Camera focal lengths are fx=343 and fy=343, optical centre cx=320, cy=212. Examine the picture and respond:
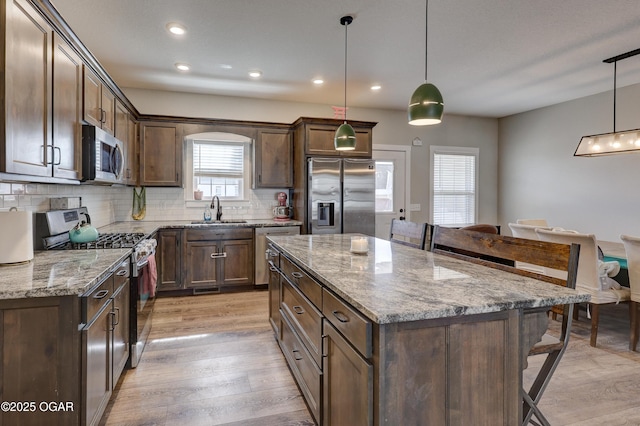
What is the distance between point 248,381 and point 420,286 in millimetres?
1566

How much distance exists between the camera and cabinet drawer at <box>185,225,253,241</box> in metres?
4.35

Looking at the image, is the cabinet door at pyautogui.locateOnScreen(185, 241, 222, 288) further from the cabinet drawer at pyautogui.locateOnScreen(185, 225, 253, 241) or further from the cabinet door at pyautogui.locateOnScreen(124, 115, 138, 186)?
the cabinet door at pyautogui.locateOnScreen(124, 115, 138, 186)

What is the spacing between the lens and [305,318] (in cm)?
195

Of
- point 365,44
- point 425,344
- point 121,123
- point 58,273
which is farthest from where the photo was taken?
point 121,123

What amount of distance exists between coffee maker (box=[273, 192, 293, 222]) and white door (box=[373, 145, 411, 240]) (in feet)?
5.07

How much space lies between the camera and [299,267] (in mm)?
2078

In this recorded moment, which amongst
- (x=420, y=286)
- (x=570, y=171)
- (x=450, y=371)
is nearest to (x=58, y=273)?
(x=420, y=286)

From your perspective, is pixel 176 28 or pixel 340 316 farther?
pixel 176 28

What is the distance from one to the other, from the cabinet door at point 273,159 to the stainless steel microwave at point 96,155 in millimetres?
2117

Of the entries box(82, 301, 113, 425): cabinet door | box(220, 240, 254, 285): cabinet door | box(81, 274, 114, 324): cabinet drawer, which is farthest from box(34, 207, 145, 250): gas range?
box(220, 240, 254, 285): cabinet door

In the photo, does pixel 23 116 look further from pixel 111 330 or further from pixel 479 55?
pixel 479 55

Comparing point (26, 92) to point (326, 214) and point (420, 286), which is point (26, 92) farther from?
point (326, 214)

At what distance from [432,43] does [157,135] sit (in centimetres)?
350

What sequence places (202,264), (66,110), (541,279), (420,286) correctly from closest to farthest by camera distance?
(420,286) → (541,279) → (66,110) → (202,264)
